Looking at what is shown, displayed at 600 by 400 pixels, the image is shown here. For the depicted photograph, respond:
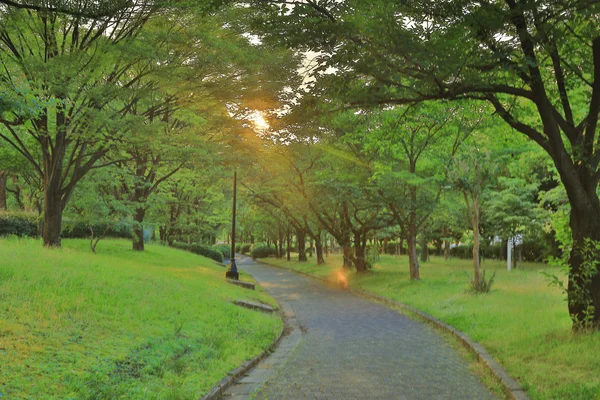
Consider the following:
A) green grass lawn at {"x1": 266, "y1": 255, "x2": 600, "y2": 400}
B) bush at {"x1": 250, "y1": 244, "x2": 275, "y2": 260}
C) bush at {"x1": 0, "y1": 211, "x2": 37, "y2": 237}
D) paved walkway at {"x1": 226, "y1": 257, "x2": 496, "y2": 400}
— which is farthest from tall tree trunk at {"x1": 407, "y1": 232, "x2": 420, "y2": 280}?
bush at {"x1": 250, "y1": 244, "x2": 275, "y2": 260}

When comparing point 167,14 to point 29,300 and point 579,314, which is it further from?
point 579,314

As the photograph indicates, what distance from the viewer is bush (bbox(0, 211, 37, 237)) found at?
19.4m

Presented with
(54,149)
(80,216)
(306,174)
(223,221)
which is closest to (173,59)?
(54,149)

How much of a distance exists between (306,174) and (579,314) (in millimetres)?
17597

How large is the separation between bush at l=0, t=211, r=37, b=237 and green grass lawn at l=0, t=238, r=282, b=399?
8.97 m

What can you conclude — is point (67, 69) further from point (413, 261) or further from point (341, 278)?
point (341, 278)

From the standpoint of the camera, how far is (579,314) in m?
7.38

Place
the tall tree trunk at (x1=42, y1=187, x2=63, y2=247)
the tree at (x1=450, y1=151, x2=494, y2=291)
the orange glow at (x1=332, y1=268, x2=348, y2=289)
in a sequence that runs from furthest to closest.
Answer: the orange glow at (x1=332, y1=268, x2=348, y2=289), the tall tree trunk at (x1=42, y1=187, x2=63, y2=247), the tree at (x1=450, y1=151, x2=494, y2=291)

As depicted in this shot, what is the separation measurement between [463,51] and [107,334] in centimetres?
737

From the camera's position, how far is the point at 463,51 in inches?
269

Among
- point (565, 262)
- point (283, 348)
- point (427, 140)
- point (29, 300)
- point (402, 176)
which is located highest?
point (427, 140)

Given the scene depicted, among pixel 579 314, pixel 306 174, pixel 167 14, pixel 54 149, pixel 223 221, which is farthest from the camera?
pixel 223 221

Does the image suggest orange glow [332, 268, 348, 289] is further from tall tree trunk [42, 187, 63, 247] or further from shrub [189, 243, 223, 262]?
shrub [189, 243, 223, 262]

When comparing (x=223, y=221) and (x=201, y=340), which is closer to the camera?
(x=201, y=340)
